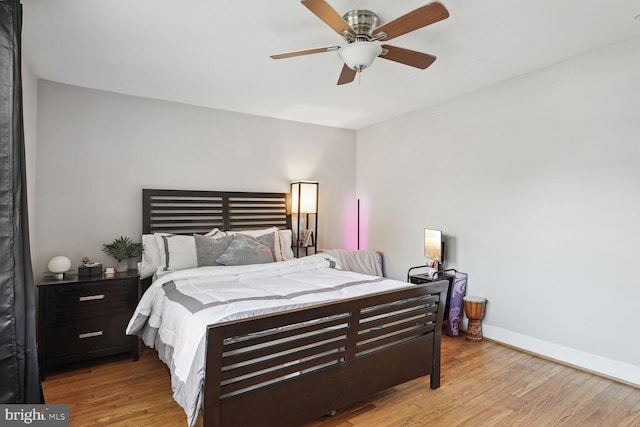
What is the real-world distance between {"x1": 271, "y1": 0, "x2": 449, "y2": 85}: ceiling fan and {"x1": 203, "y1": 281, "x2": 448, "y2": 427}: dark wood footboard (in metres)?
1.55

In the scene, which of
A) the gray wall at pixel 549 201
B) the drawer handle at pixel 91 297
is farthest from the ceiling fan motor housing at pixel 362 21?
the drawer handle at pixel 91 297

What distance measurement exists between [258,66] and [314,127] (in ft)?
6.85

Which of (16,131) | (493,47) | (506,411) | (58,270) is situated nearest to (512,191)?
(493,47)

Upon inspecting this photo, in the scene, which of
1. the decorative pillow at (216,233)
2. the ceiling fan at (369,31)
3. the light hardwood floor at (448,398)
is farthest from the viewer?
the decorative pillow at (216,233)

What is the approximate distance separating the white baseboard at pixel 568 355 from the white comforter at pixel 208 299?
1549 mm

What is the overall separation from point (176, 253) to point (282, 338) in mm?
2052

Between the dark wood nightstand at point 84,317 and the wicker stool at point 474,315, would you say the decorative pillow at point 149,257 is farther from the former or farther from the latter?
the wicker stool at point 474,315

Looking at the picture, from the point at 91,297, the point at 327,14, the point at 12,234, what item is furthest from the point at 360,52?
the point at 91,297

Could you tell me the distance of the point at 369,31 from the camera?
2359 millimetres

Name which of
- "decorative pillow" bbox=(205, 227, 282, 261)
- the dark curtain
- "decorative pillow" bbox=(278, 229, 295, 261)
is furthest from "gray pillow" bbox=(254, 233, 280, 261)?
the dark curtain

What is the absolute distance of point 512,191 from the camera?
3564 mm

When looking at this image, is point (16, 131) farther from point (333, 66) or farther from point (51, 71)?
point (333, 66)

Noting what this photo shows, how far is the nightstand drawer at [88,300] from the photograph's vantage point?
298 cm

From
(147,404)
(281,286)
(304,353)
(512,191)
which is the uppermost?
(512,191)
